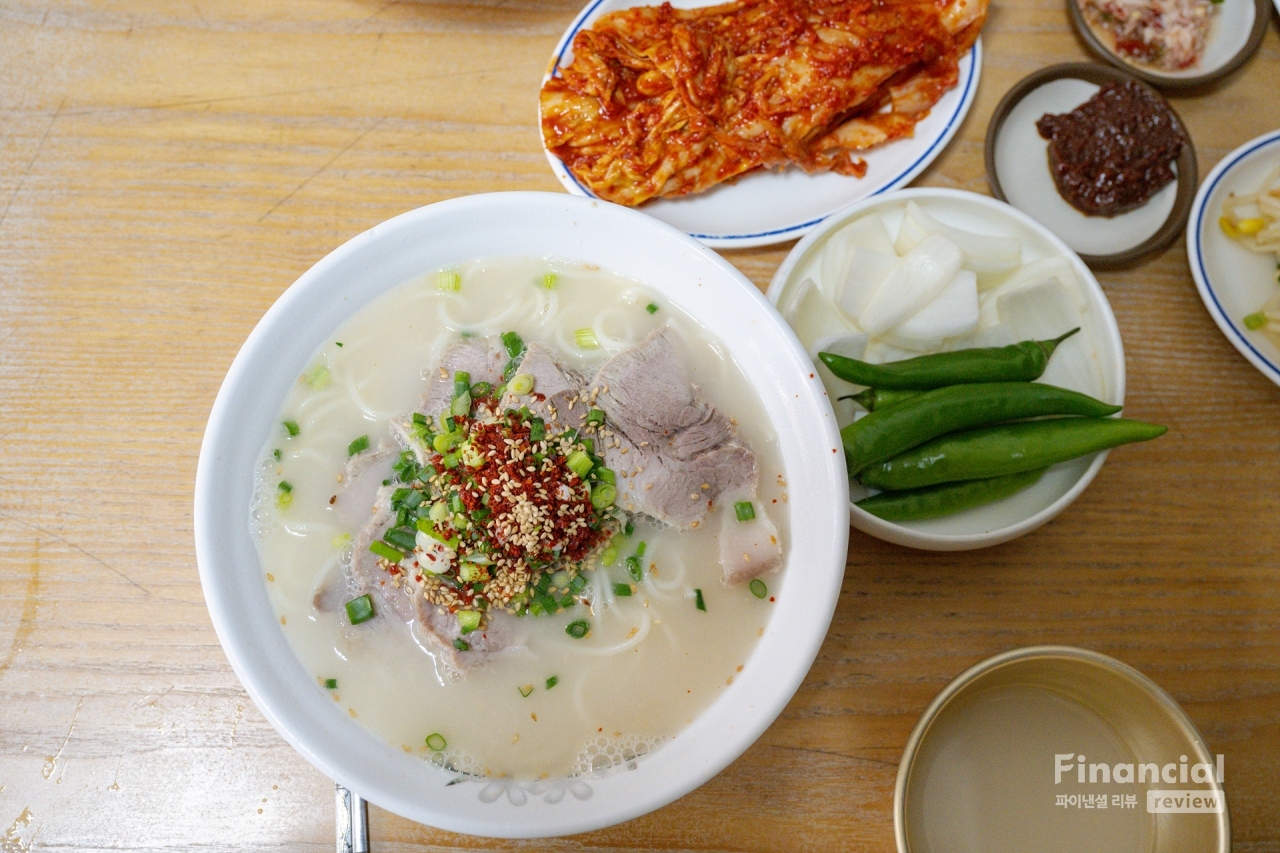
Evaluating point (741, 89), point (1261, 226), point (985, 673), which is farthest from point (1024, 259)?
point (985, 673)

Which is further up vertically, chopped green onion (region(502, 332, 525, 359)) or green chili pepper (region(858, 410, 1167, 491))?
chopped green onion (region(502, 332, 525, 359))

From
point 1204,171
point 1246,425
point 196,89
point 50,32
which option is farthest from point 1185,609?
point 50,32

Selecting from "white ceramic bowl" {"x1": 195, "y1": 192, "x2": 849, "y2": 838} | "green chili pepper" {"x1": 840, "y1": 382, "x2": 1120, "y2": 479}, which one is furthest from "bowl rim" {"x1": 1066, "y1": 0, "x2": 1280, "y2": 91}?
"white ceramic bowl" {"x1": 195, "y1": 192, "x2": 849, "y2": 838}

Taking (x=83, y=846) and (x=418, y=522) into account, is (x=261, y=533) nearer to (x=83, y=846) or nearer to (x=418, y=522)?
(x=418, y=522)

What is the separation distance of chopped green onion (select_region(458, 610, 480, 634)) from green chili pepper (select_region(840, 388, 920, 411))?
1.07 metres

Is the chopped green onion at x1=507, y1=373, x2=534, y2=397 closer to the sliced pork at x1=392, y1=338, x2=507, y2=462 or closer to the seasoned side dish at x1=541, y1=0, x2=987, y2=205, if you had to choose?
the sliced pork at x1=392, y1=338, x2=507, y2=462

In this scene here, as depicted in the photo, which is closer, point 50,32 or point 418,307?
point 418,307

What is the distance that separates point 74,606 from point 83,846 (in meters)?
0.58

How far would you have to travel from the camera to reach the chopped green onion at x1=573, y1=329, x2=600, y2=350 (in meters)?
1.74

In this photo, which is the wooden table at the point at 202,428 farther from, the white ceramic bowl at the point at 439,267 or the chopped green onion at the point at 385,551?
the chopped green onion at the point at 385,551

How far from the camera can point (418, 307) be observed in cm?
171

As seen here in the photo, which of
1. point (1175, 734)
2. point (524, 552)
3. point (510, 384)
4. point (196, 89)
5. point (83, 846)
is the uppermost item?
point (196, 89)

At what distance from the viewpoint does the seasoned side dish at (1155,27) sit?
228 centimetres

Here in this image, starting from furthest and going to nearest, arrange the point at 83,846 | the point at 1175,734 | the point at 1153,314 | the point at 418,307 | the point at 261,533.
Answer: the point at 1153,314 → the point at 83,846 → the point at 418,307 → the point at 261,533 → the point at 1175,734
